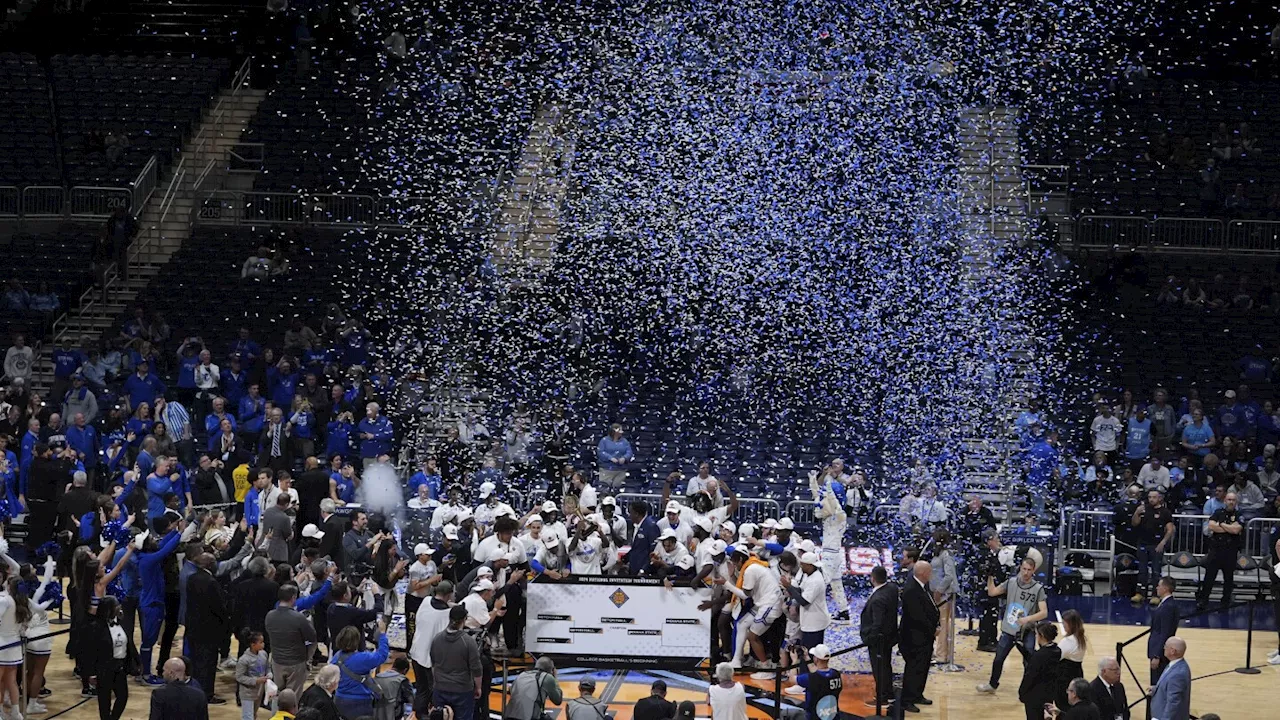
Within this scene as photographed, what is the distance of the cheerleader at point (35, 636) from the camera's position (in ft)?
47.3

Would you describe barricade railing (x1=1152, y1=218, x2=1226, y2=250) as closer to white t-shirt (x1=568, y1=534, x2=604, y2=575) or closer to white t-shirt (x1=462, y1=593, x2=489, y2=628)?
white t-shirt (x1=568, y1=534, x2=604, y2=575)

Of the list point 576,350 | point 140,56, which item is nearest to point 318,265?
Answer: point 576,350

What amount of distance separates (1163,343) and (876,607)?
1272cm

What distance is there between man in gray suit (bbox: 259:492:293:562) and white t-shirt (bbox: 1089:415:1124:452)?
1122 cm

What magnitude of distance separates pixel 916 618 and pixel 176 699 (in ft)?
21.0

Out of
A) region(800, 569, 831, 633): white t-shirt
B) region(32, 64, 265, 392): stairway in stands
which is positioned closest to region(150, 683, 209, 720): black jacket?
region(800, 569, 831, 633): white t-shirt

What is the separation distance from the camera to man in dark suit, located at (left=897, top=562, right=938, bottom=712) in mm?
15414

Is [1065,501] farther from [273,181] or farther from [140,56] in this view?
[140,56]

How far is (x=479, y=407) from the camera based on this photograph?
84.9 feet

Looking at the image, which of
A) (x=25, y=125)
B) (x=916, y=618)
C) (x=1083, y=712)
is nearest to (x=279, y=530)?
(x=916, y=618)

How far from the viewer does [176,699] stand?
40.7 ft

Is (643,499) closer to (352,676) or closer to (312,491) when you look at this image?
(312,491)

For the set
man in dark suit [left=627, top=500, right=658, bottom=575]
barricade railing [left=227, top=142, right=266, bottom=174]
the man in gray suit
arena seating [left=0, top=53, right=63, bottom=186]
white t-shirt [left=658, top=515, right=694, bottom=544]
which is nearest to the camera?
the man in gray suit

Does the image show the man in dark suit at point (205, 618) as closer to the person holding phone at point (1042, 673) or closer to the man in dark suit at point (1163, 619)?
the person holding phone at point (1042, 673)
